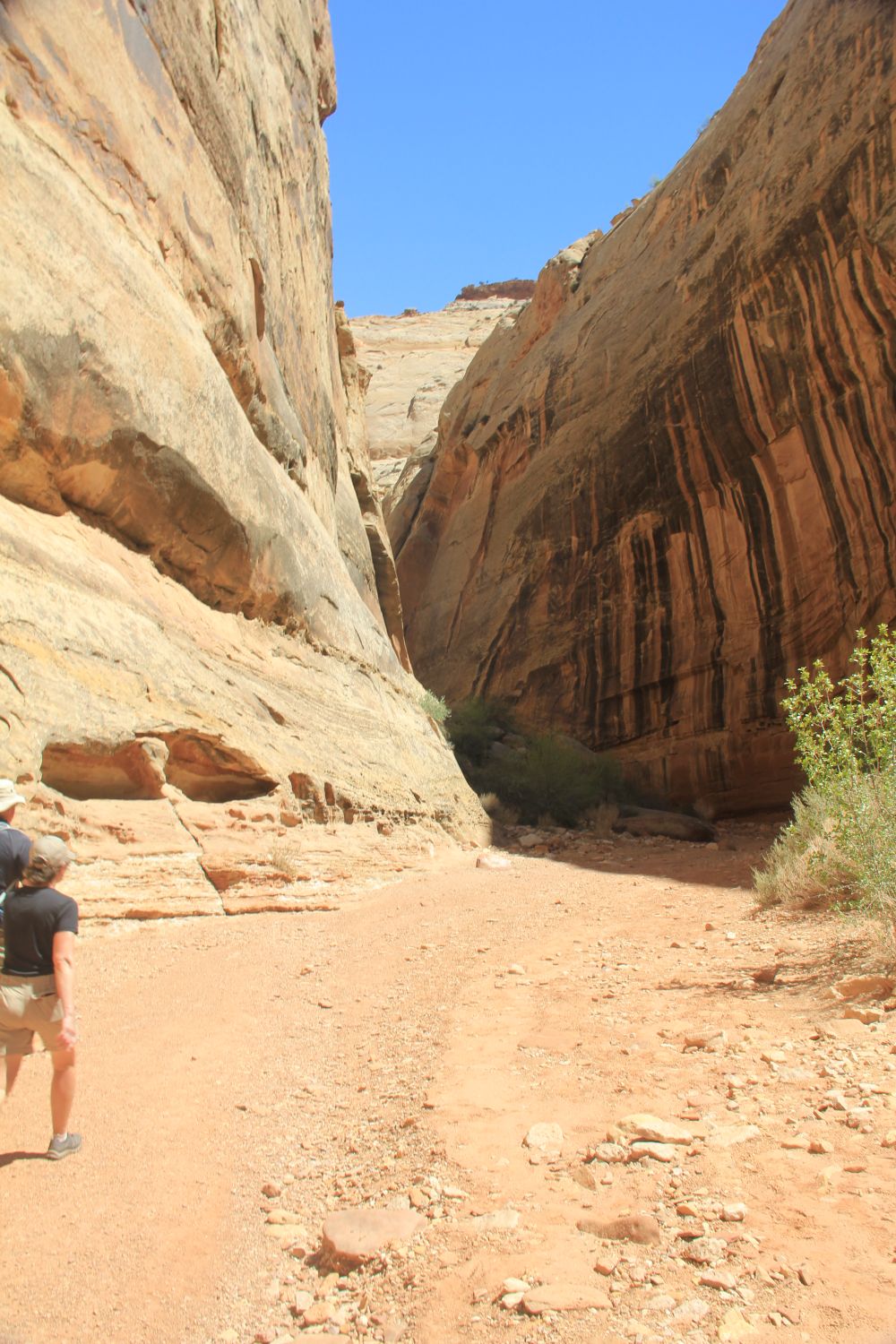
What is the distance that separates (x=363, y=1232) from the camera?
103 inches

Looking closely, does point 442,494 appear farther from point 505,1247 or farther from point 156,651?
point 505,1247

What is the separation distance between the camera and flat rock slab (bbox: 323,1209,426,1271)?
2512 millimetres

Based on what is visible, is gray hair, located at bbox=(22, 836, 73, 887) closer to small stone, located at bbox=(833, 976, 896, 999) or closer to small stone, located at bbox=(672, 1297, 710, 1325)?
small stone, located at bbox=(672, 1297, 710, 1325)

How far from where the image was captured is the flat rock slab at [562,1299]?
7.06 feet

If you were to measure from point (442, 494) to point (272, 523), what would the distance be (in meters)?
19.3

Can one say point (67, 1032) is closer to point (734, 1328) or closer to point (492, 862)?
point (734, 1328)

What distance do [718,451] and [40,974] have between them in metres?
17.3

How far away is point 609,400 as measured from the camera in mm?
21031

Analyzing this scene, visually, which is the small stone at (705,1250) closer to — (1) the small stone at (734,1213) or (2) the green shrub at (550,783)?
(1) the small stone at (734,1213)

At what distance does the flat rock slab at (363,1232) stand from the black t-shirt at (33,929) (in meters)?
1.41

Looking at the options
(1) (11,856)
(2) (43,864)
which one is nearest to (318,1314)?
(2) (43,864)

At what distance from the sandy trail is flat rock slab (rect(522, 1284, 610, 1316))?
0.03 meters

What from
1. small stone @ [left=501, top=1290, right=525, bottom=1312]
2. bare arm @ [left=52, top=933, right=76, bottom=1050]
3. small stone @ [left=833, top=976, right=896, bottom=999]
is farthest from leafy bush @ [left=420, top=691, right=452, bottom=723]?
small stone @ [left=501, top=1290, right=525, bottom=1312]

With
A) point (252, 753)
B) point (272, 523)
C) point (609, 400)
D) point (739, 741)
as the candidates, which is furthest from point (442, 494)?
point (252, 753)
